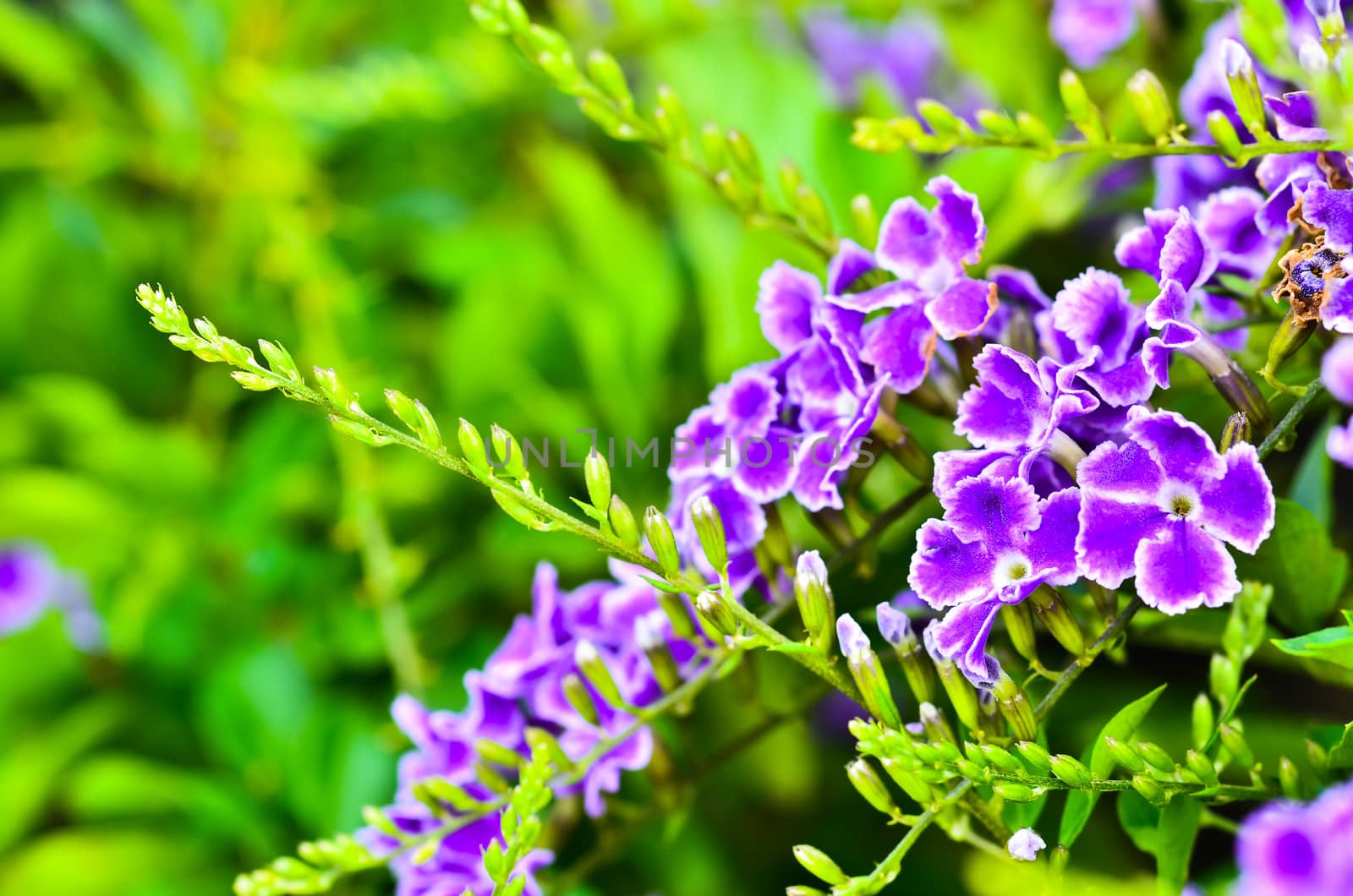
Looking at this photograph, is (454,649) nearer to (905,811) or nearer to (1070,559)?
(905,811)

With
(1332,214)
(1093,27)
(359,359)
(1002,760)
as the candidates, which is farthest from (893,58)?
(1002,760)

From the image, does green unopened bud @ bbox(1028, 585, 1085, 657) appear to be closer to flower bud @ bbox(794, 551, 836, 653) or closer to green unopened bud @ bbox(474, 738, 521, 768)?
flower bud @ bbox(794, 551, 836, 653)

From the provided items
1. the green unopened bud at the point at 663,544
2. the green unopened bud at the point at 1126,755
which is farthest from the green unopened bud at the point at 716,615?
the green unopened bud at the point at 1126,755

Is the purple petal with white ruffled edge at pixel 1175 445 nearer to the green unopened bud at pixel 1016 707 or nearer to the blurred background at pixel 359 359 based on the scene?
the green unopened bud at pixel 1016 707

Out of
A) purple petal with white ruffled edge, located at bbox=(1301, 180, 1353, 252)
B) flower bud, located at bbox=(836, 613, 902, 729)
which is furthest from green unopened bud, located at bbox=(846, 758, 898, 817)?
purple petal with white ruffled edge, located at bbox=(1301, 180, 1353, 252)

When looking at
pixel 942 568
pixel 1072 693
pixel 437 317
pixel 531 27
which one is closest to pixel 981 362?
pixel 942 568

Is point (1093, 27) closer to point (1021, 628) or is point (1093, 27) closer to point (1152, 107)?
point (1152, 107)
